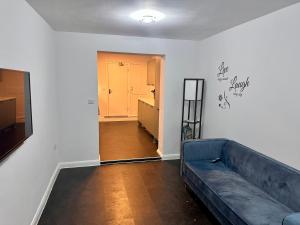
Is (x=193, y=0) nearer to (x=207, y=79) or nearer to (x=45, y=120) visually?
(x=207, y=79)

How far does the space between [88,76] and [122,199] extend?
2122 mm

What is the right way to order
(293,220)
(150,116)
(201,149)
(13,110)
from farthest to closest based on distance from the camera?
(150,116) < (201,149) < (13,110) < (293,220)

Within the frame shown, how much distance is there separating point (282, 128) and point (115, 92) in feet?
20.1

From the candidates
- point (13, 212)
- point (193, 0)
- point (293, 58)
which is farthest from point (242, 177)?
point (13, 212)

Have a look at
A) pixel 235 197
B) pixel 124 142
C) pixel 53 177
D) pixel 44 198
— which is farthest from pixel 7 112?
pixel 124 142

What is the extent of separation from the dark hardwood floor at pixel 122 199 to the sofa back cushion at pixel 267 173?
70cm

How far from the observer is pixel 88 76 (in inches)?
144

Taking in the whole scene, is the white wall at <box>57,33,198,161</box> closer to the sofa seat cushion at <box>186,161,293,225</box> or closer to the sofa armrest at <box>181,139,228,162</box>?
the sofa armrest at <box>181,139,228,162</box>

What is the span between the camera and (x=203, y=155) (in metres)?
3.04

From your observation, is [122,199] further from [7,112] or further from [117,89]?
[117,89]

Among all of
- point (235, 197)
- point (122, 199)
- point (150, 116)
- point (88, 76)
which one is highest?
point (88, 76)

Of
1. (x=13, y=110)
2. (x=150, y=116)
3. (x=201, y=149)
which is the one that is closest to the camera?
(x=13, y=110)

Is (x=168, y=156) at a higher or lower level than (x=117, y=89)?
lower

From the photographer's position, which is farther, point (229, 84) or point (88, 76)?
point (88, 76)
